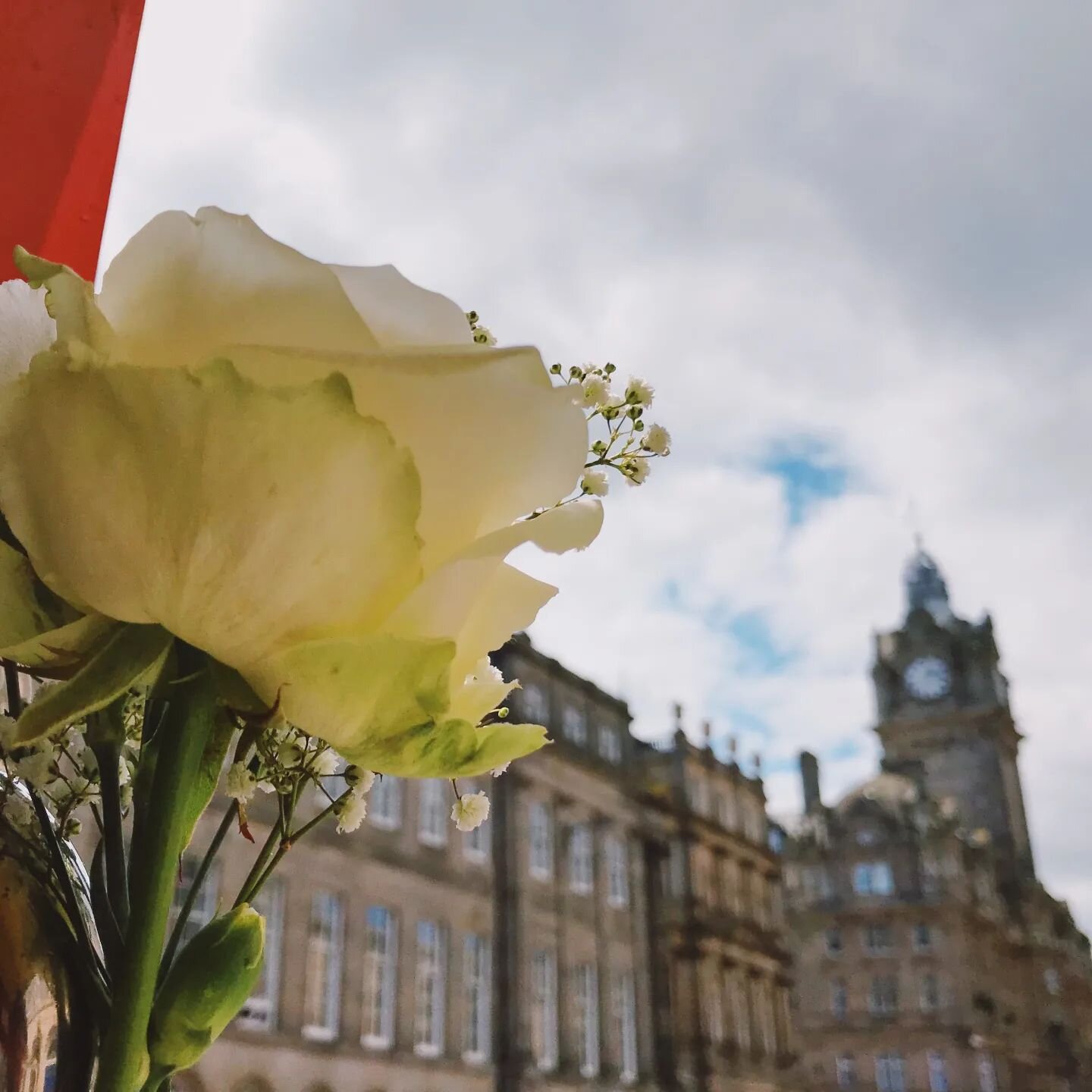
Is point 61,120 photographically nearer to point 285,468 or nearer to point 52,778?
point 52,778

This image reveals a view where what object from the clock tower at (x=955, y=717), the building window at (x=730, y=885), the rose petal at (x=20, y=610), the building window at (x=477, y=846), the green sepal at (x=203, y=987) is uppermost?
the clock tower at (x=955, y=717)

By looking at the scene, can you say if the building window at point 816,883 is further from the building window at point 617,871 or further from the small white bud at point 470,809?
the small white bud at point 470,809

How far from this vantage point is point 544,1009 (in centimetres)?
1791

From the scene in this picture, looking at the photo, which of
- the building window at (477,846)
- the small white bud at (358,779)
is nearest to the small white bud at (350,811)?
the small white bud at (358,779)

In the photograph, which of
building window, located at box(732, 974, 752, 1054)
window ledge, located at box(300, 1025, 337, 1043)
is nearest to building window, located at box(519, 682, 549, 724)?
window ledge, located at box(300, 1025, 337, 1043)

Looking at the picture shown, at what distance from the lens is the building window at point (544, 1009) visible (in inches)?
683

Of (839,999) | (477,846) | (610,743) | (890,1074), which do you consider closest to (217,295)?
(477,846)

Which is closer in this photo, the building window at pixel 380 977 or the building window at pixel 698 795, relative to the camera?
the building window at pixel 380 977

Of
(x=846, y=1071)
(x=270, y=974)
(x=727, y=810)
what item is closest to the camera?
(x=270, y=974)

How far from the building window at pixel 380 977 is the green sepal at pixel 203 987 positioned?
14760mm

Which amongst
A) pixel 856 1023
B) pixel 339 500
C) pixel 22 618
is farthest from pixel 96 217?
pixel 856 1023

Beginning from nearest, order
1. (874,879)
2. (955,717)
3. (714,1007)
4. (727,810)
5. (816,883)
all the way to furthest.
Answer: (714,1007)
(727,810)
(874,879)
(816,883)
(955,717)

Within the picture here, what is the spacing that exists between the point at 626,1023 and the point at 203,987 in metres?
21.6

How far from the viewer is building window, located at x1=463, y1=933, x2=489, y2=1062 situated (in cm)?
1620
